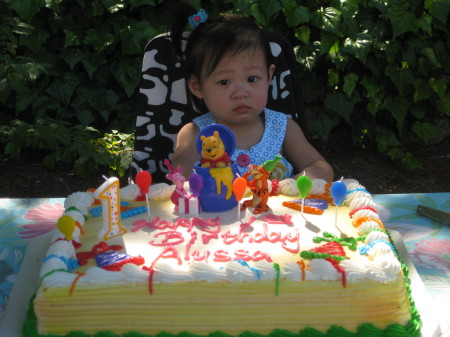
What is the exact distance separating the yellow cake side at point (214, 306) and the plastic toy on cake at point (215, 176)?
417mm

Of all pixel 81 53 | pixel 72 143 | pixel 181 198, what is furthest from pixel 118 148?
pixel 181 198

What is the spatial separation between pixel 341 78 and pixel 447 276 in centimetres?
227

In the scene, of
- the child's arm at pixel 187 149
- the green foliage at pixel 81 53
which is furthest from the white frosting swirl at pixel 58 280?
the green foliage at pixel 81 53

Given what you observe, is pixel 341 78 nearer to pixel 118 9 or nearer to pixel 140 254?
pixel 118 9

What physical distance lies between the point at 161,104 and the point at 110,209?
0.98m

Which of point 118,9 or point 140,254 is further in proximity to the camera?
point 118,9

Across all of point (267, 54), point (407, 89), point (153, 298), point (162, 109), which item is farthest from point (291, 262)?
point (407, 89)

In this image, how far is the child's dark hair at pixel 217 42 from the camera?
1936 millimetres

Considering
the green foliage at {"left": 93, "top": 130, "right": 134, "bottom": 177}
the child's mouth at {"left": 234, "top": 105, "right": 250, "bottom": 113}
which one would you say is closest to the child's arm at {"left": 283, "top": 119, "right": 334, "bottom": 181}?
the child's mouth at {"left": 234, "top": 105, "right": 250, "bottom": 113}

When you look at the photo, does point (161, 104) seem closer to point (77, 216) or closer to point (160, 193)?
point (160, 193)

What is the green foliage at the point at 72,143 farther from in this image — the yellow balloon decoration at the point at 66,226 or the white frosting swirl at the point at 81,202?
the yellow balloon decoration at the point at 66,226

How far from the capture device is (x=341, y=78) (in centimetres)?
358

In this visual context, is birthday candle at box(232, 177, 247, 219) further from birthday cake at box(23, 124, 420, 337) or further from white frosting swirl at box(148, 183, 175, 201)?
white frosting swirl at box(148, 183, 175, 201)

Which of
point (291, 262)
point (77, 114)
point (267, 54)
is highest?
point (267, 54)
